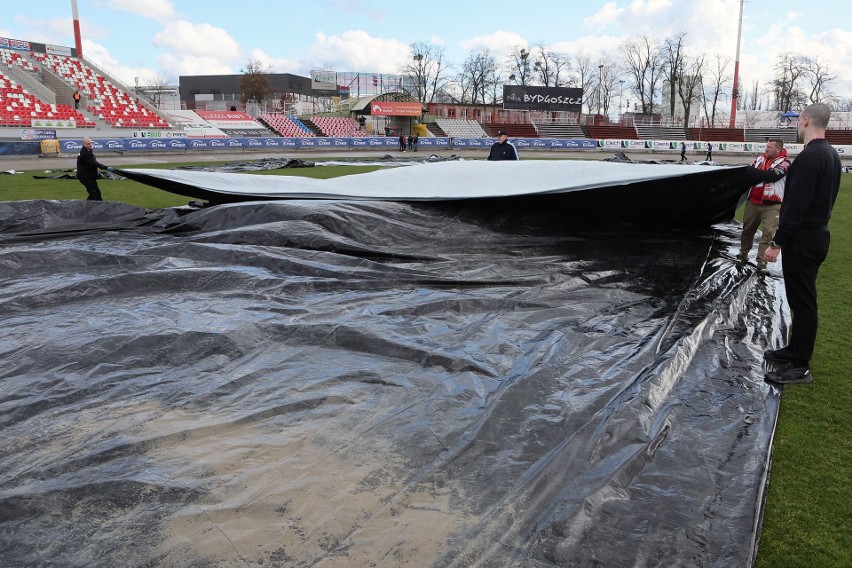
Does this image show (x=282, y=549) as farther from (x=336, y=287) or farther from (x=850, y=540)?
(x=336, y=287)

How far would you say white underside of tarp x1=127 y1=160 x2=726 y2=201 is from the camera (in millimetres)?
6184

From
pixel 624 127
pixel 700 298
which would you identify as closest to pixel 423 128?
pixel 624 127

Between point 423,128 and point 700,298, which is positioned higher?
point 423,128

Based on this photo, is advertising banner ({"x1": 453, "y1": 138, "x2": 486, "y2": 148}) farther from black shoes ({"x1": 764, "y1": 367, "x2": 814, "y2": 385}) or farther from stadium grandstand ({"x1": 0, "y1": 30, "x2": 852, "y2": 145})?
black shoes ({"x1": 764, "y1": 367, "x2": 814, "y2": 385})

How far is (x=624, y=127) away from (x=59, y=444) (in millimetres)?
53518

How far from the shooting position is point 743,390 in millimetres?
3451

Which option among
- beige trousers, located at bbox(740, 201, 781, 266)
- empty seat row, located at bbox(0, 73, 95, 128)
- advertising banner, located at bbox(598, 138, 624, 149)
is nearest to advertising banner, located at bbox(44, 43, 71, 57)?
empty seat row, located at bbox(0, 73, 95, 128)

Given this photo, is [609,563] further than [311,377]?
No

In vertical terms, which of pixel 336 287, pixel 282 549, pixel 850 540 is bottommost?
pixel 850 540

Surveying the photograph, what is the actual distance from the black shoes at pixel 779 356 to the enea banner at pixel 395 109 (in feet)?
154

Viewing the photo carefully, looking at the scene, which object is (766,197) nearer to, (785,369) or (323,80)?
(785,369)

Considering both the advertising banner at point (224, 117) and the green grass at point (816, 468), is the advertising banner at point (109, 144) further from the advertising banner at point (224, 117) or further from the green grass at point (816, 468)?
the green grass at point (816, 468)

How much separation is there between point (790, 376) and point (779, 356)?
247mm

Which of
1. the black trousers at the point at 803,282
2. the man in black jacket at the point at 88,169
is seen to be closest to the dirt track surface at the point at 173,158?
the man in black jacket at the point at 88,169
